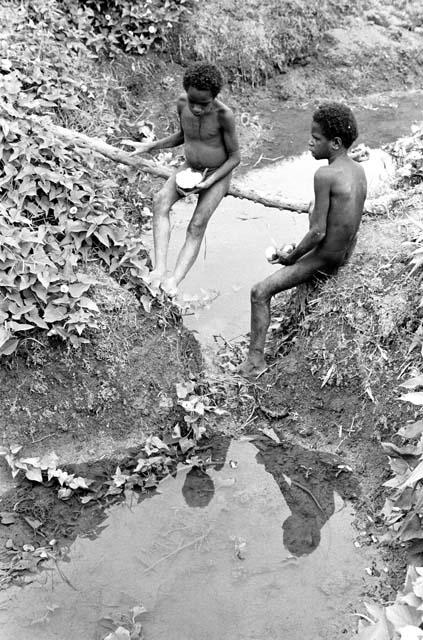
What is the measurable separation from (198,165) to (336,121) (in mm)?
1260

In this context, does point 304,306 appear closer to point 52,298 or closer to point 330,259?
point 330,259

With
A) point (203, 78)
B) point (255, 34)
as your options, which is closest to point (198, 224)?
point (203, 78)

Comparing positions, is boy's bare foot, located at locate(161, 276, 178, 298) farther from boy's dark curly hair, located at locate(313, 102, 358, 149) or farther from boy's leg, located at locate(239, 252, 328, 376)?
boy's dark curly hair, located at locate(313, 102, 358, 149)

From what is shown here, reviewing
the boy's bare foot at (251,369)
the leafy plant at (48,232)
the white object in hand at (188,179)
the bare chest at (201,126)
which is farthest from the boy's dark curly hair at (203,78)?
the boy's bare foot at (251,369)

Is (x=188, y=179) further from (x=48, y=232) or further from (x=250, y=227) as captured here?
(x=250, y=227)

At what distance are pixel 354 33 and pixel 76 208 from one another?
5.75m

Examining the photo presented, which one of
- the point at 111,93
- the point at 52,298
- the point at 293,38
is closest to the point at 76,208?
the point at 52,298

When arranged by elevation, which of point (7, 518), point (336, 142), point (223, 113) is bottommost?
point (7, 518)

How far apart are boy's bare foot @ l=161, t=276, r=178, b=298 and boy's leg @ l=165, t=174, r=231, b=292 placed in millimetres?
272

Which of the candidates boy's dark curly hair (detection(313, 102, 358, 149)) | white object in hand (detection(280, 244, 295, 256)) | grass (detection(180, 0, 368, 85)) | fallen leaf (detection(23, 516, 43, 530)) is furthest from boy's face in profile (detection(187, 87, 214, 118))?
grass (detection(180, 0, 368, 85))

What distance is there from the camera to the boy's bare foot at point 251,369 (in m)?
5.33

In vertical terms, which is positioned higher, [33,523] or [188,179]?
[188,179]

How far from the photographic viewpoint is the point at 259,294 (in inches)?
206

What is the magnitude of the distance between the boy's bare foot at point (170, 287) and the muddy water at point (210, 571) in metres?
1.15
